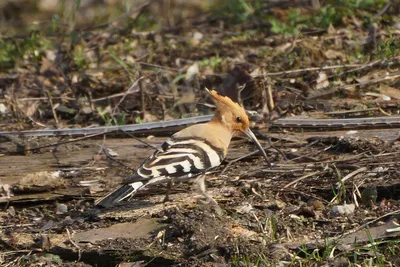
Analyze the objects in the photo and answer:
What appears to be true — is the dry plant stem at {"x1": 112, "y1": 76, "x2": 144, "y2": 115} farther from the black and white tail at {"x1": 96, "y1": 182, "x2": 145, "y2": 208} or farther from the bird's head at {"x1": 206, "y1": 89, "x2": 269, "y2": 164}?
the black and white tail at {"x1": 96, "y1": 182, "x2": 145, "y2": 208}

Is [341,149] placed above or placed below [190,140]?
below

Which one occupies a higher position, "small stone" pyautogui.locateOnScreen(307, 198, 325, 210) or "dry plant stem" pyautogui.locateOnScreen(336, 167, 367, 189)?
"dry plant stem" pyautogui.locateOnScreen(336, 167, 367, 189)

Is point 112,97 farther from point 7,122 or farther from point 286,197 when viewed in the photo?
point 286,197

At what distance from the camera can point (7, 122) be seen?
6617 millimetres

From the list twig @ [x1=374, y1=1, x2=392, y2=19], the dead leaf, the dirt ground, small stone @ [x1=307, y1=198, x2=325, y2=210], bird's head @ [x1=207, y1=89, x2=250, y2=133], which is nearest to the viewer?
the dirt ground

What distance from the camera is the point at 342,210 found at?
450 cm

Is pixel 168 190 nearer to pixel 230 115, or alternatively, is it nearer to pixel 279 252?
pixel 230 115

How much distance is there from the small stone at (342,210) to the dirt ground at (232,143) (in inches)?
1.9

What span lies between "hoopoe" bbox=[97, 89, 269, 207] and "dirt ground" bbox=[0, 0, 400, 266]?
169 millimetres

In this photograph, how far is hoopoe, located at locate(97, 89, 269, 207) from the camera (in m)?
4.59

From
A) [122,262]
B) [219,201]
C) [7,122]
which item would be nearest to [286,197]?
[219,201]

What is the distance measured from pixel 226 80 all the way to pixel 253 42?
1394 millimetres

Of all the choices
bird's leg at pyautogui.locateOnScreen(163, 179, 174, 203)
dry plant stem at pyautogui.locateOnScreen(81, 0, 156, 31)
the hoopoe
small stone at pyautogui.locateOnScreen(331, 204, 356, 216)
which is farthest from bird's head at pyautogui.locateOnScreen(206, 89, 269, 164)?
dry plant stem at pyautogui.locateOnScreen(81, 0, 156, 31)

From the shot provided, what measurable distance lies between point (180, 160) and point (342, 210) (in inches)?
37.4
